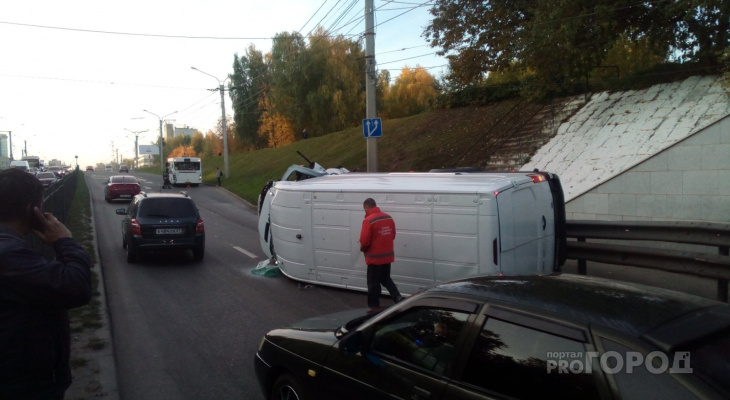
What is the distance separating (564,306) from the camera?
2.75 m

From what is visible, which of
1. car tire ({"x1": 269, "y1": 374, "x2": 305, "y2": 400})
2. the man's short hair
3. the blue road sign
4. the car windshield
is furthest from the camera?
the blue road sign

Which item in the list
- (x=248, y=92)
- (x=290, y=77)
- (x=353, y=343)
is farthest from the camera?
(x=248, y=92)

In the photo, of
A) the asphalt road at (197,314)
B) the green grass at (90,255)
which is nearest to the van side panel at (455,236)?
the asphalt road at (197,314)

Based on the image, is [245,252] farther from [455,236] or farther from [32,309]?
[32,309]

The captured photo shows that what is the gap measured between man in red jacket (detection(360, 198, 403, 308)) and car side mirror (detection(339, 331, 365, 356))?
3.99 meters

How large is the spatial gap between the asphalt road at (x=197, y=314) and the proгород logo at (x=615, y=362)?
3498mm

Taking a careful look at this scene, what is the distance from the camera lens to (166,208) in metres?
12.4

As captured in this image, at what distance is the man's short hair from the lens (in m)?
2.68

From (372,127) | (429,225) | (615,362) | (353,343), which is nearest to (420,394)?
(353,343)

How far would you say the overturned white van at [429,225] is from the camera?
7.28 meters

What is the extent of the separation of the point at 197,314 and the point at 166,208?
5035mm

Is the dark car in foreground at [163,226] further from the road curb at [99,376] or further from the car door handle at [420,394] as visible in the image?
the car door handle at [420,394]

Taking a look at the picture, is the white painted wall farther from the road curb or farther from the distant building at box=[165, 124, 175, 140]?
the distant building at box=[165, 124, 175, 140]

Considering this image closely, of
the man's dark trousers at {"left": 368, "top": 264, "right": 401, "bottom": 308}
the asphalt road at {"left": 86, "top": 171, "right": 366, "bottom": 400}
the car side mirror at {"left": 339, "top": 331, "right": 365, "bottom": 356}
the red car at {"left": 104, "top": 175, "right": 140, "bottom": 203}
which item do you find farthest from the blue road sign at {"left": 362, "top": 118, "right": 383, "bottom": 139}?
the red car at {"left": 104, "top": 175, "right": 140, "bottom": 203}
